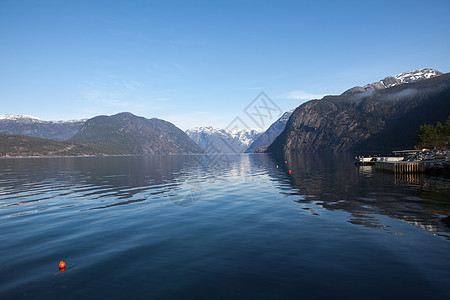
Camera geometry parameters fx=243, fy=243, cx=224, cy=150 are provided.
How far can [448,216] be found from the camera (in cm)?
2264

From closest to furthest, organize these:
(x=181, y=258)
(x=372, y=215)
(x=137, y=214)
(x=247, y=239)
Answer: (x=181, y=258) → (x=247, y=239) → (x=372, y=215) → (x=137, y=214)

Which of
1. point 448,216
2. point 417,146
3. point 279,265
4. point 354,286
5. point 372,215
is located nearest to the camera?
point 354,286

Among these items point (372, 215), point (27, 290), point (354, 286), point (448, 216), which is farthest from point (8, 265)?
point (448, 216)

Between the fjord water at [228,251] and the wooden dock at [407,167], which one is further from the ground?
the wooden dock at [407,167]

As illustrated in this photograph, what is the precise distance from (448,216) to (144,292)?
89.0 ft

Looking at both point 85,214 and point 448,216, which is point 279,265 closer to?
point 448,216

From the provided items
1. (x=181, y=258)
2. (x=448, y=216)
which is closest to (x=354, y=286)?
(x=181, y=258)

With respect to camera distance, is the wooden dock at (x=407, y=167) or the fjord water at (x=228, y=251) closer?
the fjord water at (x=228, y=251)

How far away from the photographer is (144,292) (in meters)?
11.2

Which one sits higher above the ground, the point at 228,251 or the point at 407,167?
the point at 407,167

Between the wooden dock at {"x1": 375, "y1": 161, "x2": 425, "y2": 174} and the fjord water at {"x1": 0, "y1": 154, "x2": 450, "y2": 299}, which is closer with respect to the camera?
the fjord water at {"x1": 0, "y1": 154, "x2": 450, "y2": 299}

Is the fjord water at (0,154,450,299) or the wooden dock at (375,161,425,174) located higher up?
the wooden dock at (375,161,425,174)

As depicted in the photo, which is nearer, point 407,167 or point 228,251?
point 228,251

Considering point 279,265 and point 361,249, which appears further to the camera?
point 361,249
